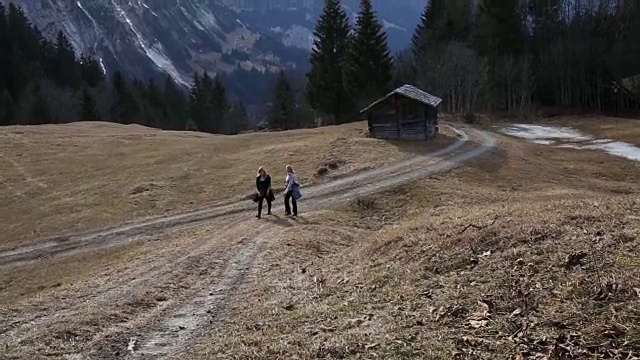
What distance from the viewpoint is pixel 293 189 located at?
2416 cm

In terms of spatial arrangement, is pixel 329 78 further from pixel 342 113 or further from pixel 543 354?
pixel 543 354

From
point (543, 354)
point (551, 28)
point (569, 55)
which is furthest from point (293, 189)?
point (551, 28)

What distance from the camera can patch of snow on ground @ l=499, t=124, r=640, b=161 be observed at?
4204 cm

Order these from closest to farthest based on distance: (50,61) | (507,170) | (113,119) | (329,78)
A: 1. (507,170)
2. (329,78)
3. (113,119)
4. (50,61)

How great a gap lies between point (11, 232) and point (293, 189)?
1470 centimetres

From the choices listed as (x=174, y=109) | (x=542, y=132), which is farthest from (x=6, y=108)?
(x=542, y=132)

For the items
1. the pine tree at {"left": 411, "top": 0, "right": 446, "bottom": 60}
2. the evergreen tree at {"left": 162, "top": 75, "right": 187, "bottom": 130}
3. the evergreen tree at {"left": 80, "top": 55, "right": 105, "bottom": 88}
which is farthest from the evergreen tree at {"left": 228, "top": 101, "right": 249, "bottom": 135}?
the pine tree at {"left": 411, "top": 0, "right": 446, "bottom": 60}

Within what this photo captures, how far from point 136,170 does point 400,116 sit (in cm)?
1902

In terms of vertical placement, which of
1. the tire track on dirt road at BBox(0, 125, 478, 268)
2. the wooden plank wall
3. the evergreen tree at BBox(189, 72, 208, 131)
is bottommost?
the tire track on dirt road at BBox(0, 125, 478, 268)

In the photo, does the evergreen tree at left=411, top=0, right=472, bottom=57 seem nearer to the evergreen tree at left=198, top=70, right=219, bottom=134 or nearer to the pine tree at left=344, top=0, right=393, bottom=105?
the pine tree at left=344, top=0, right=393, bottom=105

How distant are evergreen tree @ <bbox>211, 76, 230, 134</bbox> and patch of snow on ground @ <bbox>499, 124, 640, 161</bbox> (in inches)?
2346

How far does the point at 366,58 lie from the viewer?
66438mm

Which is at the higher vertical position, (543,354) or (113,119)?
(113,119)

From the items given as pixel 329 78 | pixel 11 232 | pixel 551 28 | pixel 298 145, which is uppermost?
pixel 551 28
